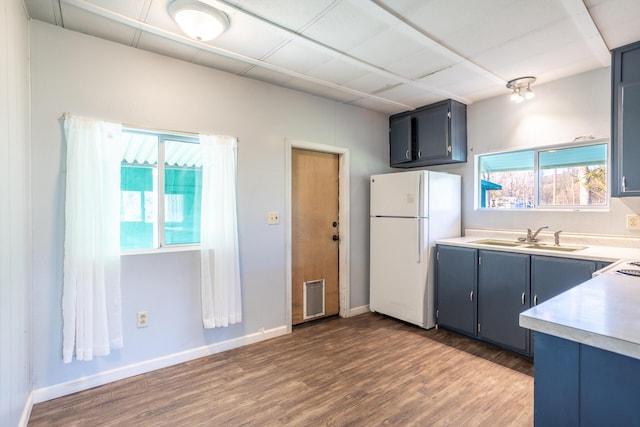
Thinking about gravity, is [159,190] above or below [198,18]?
below

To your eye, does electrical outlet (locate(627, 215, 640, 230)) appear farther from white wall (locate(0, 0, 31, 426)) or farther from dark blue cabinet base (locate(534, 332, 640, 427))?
white wall (locate(0, 0, 31, 426))

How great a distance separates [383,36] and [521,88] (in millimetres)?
1692

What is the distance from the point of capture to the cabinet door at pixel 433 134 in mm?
3553

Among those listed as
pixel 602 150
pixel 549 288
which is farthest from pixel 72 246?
pixel 602 150

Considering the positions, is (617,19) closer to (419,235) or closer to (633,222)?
(633,222)

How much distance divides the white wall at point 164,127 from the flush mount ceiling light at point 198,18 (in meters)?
0.68

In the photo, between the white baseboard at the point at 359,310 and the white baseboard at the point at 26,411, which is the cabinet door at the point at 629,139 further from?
the white baseboard at the point at 26,411

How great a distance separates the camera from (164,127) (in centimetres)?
256

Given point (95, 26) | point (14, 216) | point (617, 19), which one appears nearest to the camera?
point (14, 216)

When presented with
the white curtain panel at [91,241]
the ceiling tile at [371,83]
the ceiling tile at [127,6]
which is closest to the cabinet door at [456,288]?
the ceiling tile at [371,83]

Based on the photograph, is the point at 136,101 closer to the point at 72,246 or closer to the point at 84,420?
the point at 72,246

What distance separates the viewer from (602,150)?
285 centimetres


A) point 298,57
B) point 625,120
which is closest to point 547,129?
point 625,120

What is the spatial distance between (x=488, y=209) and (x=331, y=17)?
263 centimetres
